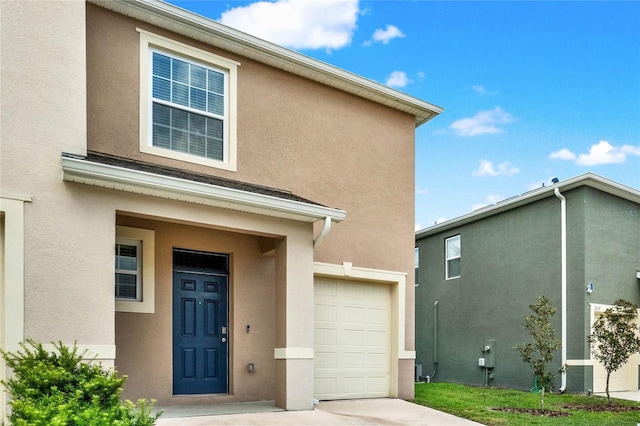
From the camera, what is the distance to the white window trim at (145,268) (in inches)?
322

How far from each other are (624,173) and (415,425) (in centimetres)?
1084

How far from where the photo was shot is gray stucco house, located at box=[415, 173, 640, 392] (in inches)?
531

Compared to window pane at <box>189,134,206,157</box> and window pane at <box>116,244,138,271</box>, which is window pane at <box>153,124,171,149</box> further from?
window pane at <box>116,244,138,271</box>

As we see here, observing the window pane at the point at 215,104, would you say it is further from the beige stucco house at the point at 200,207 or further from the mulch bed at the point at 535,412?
the mulch bed at the point at 535,412

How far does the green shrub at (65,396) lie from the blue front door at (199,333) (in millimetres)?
3210

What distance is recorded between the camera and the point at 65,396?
195 inches

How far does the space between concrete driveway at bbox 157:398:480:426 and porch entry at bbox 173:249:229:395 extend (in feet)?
2.07

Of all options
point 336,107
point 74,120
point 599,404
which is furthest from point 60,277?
point 599,404

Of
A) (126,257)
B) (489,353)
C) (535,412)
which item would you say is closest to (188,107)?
(126,257)

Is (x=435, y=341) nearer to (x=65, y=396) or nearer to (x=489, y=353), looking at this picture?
(x=489, y=353)

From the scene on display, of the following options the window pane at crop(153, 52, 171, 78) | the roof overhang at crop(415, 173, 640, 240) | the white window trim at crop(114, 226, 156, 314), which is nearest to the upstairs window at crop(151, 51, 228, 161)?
the window pane at crop(153, 52, 171, 78)

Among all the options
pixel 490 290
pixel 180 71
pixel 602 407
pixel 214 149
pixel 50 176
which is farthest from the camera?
pixel 490 290

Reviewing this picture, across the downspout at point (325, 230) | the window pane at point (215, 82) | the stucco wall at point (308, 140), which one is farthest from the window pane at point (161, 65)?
the downspout at point (325, 230)

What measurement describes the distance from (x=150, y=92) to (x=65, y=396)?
5.08 m
